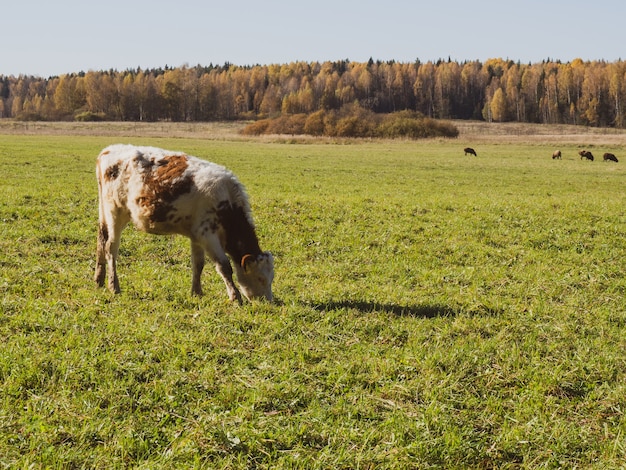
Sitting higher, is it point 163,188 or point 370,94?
point 370,94

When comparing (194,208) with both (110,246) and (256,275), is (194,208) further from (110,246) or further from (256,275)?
(110,246)

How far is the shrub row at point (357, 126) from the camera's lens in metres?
88.5

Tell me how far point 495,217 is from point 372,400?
12678mm

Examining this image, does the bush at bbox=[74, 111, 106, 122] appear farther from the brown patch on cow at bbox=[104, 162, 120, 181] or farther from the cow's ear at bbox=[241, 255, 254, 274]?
the cow's ear at bbox=[241, 255, 254, 274]

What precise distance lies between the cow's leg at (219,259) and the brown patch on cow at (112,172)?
77.6 inches

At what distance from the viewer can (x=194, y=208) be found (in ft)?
28.1

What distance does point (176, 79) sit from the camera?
156125 mm

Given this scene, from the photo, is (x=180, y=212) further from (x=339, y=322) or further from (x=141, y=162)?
(x=339, y=322)

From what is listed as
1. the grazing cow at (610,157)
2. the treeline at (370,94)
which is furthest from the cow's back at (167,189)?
the treeline at (370,94)

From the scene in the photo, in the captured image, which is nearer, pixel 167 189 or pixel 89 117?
pixel 167 189

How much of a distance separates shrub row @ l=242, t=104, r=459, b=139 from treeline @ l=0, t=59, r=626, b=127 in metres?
37.2

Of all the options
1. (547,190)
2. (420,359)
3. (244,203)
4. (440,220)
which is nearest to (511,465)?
(420,359)

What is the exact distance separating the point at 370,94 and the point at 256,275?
579ft

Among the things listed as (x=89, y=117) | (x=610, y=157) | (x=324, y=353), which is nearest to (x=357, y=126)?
(x=610, y=157)
